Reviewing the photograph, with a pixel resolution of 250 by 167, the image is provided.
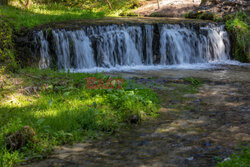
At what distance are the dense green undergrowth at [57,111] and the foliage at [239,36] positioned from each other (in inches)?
378

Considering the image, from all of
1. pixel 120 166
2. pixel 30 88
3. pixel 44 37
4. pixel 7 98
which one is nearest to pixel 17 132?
pixel 120 166

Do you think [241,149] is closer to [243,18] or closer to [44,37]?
[44,37]

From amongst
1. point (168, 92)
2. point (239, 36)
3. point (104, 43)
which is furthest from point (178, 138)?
point (239, 36)

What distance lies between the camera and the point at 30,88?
6.65 metres

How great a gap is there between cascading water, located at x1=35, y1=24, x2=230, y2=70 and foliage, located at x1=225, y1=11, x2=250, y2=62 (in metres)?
0.39

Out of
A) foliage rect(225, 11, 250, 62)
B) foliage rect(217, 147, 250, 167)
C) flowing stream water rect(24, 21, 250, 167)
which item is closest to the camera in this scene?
foliage rect(217, 147, 250, 167)

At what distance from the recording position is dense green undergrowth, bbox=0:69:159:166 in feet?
14.1

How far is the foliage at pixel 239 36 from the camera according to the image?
571 inches

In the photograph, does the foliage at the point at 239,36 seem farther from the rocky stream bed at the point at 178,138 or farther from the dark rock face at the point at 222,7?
the rocky stream bed at the point at 178,138

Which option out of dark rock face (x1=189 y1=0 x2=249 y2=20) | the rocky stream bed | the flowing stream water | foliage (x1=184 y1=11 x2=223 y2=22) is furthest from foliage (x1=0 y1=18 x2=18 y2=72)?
dark rock face (x1=189 y1=0 x2=249 y2=20)

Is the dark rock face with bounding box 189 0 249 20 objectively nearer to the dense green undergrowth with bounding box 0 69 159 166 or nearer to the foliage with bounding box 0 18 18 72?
the foliage with bounding box 0 18 18 72

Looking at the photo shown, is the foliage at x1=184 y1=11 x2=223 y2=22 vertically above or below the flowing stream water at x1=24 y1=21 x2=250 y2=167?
above

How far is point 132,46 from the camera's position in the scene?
13.9 meters

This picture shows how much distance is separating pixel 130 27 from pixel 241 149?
10848 millimetres
